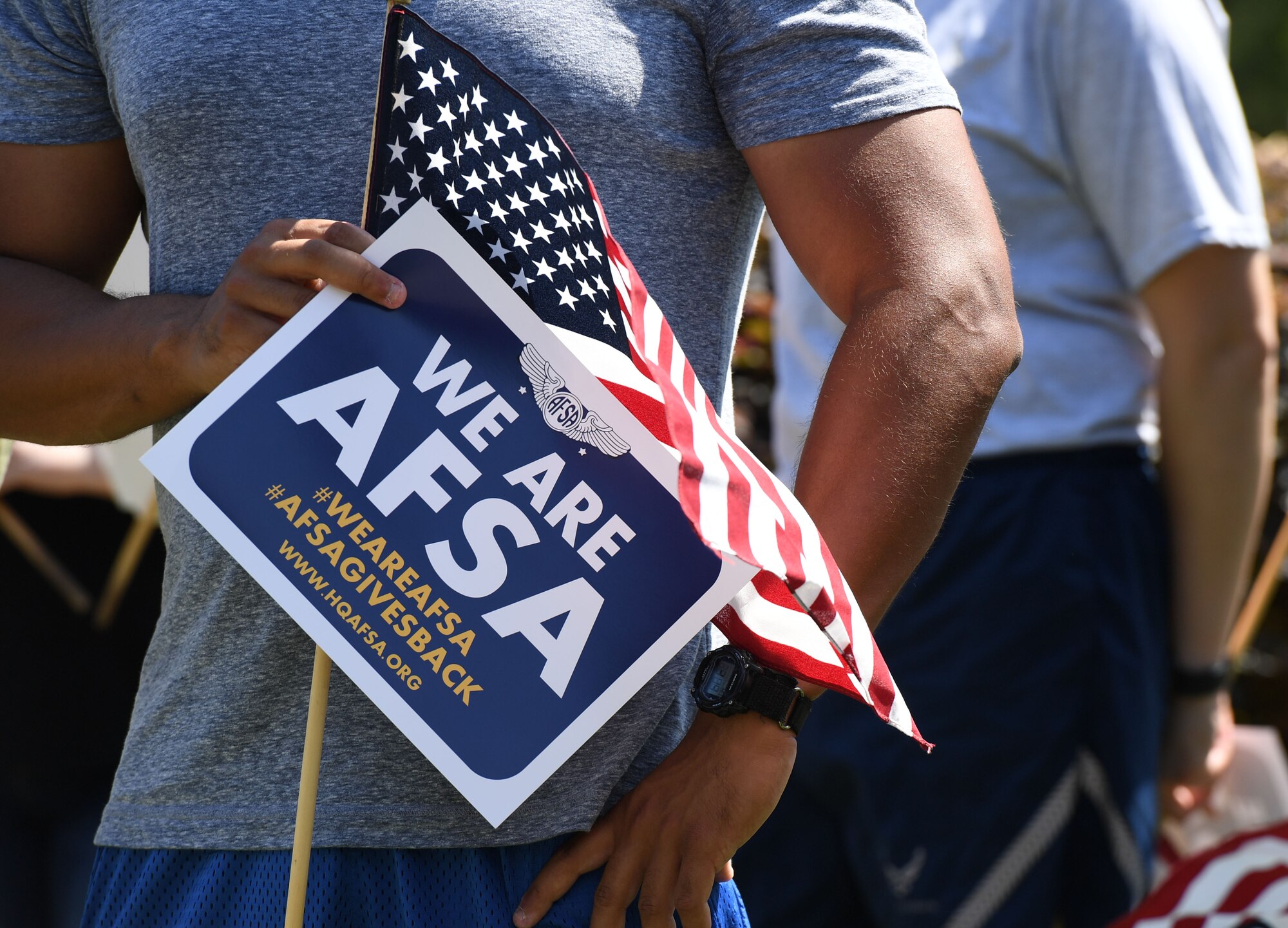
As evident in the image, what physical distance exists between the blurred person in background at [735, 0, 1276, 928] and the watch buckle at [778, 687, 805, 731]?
1073mm

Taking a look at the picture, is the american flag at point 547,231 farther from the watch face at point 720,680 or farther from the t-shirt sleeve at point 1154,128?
the t-shirt sleeve at point 1154,128

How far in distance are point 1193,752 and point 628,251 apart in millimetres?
1707

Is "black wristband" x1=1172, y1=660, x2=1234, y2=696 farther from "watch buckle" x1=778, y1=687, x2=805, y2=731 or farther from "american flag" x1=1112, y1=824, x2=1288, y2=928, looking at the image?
"watch buckle" x1=778, y1=687, x2=805, y2=731

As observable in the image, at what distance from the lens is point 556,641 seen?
1.09m

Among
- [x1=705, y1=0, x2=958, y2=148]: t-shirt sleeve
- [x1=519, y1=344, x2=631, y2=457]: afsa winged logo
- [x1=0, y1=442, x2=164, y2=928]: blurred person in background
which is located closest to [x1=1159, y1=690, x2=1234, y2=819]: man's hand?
[x1=705, y1=0, x2=958, y2=148]: t-shirt sleeve

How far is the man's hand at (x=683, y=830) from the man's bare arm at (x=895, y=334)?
0.17 m

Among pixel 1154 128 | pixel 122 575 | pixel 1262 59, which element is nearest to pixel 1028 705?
pixel 1154 128

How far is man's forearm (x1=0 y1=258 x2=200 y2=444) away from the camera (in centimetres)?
123

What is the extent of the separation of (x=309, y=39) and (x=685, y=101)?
351 millimetres

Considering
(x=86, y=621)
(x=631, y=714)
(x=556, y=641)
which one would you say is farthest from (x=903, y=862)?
(x=86, y=621)

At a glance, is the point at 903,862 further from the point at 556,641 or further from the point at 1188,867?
the point at 556,641

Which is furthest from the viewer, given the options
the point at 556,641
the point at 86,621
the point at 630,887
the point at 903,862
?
the point at 86,621

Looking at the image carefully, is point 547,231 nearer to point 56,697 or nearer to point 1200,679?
point 1200,679

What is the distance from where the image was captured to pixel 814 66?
48.1 inches
